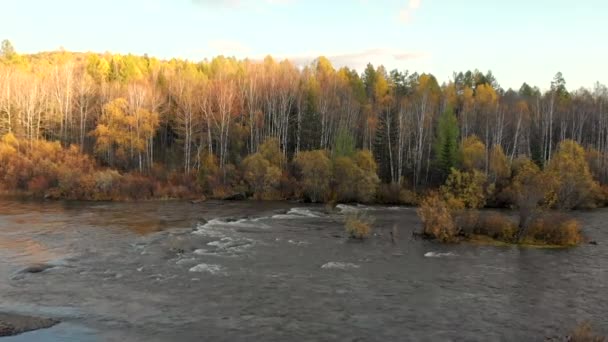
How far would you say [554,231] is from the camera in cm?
3444

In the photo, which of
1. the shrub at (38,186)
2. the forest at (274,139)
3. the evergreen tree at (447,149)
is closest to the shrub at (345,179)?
the forest at (274,139)

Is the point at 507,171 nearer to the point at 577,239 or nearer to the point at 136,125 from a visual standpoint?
the point at 577,239

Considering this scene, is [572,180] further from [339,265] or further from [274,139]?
[274,139]

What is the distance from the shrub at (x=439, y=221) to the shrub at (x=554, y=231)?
5.05 metres

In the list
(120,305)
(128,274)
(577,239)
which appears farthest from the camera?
(577,239)

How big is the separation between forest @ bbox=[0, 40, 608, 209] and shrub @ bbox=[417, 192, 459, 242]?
70.7 ft

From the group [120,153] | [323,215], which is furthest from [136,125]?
[323,215]

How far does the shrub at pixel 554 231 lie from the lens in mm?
33938

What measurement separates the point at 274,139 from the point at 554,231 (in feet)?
139

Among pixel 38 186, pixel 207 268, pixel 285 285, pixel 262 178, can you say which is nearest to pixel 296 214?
pixel 262 178

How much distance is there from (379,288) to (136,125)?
56.0 m

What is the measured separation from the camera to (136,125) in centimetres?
7106

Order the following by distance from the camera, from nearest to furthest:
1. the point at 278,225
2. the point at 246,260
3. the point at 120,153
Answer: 1. the point at 246,260
2. the point at 278,225
3. the point at 120,153

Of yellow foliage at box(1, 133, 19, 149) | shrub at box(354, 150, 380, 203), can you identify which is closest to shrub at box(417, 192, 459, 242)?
shrub at box(354, 150, 380, 203)
